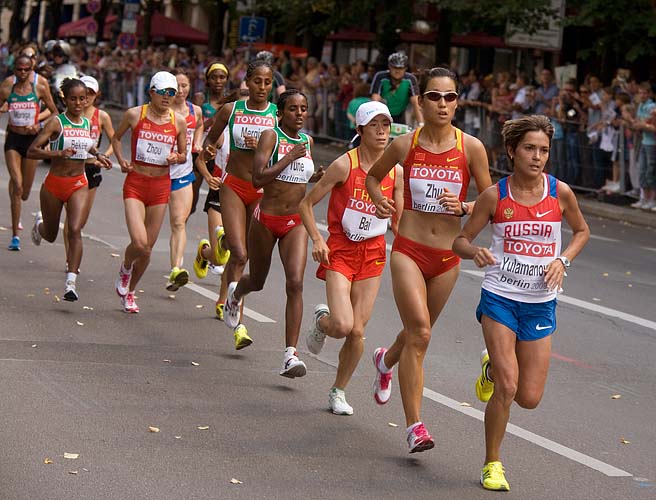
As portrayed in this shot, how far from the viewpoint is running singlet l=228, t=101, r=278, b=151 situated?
34.0 feet

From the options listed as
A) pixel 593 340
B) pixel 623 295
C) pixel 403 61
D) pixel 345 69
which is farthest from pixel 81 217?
pixel 345 69

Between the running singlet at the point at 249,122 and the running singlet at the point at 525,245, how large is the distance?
3.77 metres

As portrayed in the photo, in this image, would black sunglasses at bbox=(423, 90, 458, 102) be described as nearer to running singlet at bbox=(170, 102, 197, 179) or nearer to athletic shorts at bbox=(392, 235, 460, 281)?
athletic shorts at bbox=(392, 235, 460, 281)

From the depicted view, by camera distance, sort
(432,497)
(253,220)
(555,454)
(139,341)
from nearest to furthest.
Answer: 1. (432,497)
2. (555,454)
3. (253,220)
4. (139,341)

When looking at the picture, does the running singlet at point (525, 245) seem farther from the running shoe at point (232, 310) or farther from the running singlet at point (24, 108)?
the running singlet at point (24, 108)

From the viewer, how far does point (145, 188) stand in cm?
1131

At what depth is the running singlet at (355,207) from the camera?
8.09 m

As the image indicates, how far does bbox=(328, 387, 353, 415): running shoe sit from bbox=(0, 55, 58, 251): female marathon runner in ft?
22.3

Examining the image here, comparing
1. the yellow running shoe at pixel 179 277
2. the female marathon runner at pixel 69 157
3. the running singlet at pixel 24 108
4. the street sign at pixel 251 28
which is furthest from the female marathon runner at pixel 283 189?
the street sign at pixel 251 28

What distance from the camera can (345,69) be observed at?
31.2m

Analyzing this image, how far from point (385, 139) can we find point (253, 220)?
164 centimetres

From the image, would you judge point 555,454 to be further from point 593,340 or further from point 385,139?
point 593,340

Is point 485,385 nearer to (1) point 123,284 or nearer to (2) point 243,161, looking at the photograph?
(2) point 243,161

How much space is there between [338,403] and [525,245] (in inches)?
73.9
